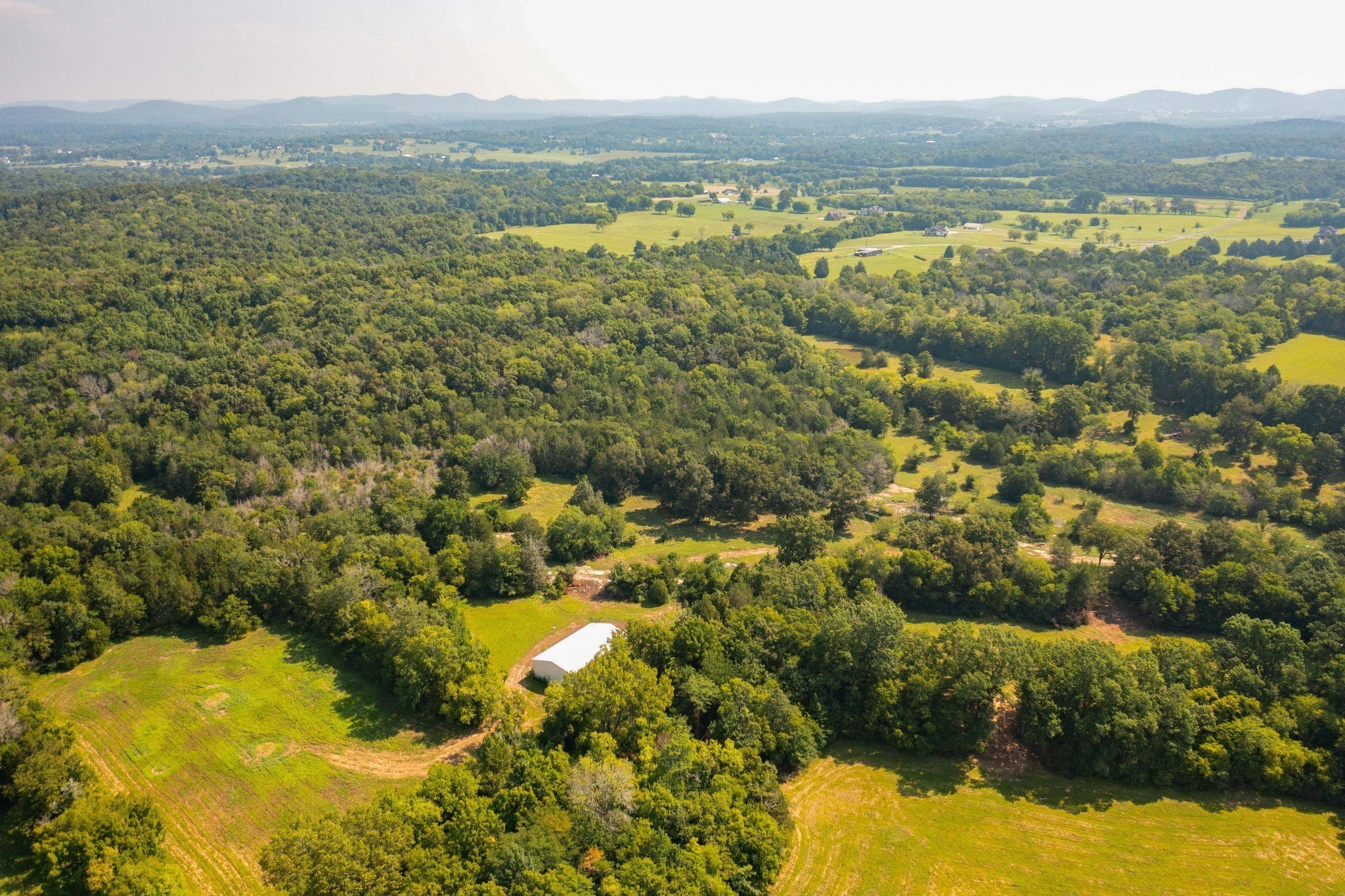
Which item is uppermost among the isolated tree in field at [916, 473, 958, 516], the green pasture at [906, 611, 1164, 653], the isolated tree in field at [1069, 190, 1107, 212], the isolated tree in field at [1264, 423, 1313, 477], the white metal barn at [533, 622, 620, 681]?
the isolated tree in field at [1069, 190, 1107, 212]

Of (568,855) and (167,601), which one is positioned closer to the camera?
(568,855)

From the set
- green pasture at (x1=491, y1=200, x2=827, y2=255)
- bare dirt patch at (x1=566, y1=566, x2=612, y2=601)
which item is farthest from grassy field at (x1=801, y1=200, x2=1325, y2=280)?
bare dirt patch at (x1=566, y1=566, x2=612, y2=601)

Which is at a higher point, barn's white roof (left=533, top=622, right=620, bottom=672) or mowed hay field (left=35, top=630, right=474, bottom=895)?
barn's white roof (left=533, top=622, right=620, bottom=672)

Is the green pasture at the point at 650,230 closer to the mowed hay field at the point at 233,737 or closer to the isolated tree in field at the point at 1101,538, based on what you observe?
the isolated tree in field at the point at 1101,538

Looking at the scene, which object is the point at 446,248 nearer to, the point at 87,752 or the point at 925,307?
the point at 925,307

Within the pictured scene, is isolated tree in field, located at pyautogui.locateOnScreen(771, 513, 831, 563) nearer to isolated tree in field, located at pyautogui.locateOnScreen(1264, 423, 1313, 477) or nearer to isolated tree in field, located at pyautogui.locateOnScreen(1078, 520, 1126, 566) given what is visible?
isolated tree in field, located at pyautogui.locateOnScreen(1078, 520, 1126, 566)


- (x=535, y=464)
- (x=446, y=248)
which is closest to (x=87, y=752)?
(x=535, y=464)

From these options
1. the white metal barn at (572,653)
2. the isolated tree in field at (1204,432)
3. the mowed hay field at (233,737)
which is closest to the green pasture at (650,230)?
the isolated tree in field at (1204,432)
